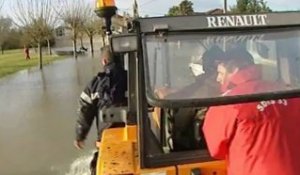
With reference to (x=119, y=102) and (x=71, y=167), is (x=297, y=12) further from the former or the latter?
(x=71, y=167)

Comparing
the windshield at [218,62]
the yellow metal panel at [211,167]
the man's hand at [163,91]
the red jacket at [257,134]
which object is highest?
the windshield at [218,62]

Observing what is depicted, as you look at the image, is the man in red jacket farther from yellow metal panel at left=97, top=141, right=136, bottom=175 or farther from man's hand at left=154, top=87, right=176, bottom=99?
yellow metal panel at left=97, top=141, right=136, bottom=175

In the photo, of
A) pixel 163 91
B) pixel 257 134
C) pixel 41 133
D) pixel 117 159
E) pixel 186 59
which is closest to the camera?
pixel 257 134

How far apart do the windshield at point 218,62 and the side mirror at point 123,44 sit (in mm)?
85

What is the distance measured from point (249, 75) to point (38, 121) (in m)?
11.3

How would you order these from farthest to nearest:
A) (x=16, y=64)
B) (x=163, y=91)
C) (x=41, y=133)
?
(x=16, y=64)
(x=41, y=133)
(x=163, y=91)

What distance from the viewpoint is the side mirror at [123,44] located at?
3.30 meters

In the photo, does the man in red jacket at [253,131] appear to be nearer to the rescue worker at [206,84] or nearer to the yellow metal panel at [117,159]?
the rescue worker at [206,84]

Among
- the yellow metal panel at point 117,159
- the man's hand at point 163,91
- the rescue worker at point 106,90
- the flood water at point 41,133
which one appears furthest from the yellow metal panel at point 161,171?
the flood water at point 41,133

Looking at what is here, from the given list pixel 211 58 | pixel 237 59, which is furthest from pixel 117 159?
pixel 237 59

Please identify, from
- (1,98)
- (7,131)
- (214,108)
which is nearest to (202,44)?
(214,108)

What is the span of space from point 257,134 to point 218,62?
547 millimetres

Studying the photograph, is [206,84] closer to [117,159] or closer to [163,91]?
[163,91]

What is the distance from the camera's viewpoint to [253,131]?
3.01m
